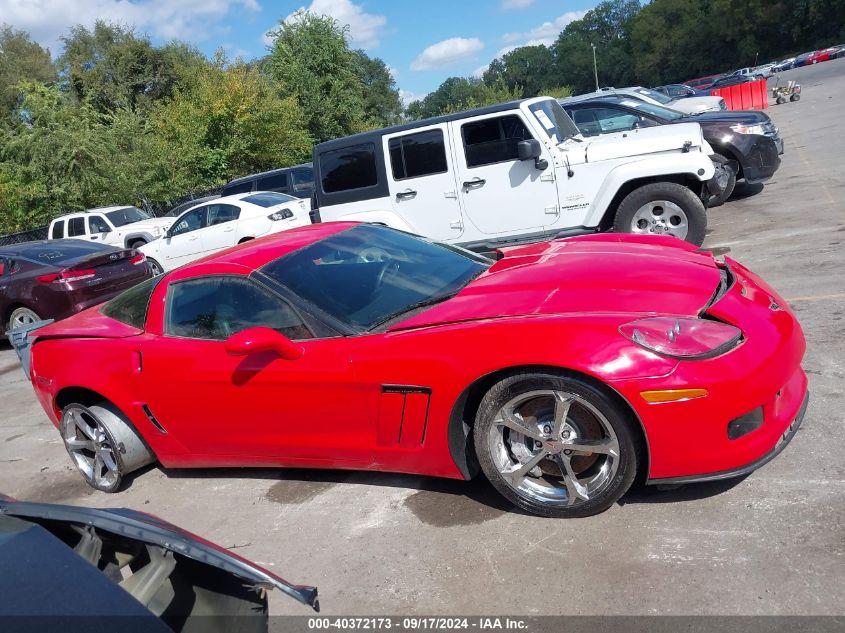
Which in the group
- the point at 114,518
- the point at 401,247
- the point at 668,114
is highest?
the point at 668,114

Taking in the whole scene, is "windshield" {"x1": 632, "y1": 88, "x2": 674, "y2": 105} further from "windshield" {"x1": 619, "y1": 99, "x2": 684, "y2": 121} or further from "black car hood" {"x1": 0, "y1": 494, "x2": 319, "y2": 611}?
"black car hood" {"x1": 0, "y1": 494, "x2": 319, "y2": 611}

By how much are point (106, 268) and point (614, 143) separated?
23.2 ft

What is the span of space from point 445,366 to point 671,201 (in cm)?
570

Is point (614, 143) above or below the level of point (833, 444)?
above

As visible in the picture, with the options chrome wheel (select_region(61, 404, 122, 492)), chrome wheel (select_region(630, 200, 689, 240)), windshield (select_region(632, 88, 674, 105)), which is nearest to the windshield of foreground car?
chrome wheel (select_region(61, 404, 122, 492))

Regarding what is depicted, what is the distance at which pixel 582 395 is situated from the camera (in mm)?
3195

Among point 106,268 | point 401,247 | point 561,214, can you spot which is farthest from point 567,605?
point 106,268

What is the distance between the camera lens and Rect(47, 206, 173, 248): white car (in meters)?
18.5

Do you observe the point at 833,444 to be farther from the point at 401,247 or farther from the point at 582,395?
the point at 401,247

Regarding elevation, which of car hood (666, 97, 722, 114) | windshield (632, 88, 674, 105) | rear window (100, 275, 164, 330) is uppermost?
windshield (632, 88, 674, 105)

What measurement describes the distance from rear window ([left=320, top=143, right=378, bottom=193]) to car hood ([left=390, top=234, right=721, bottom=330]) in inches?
199

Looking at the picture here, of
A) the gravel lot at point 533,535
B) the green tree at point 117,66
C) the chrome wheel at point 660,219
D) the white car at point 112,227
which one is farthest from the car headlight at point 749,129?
the green tree at point 117,66

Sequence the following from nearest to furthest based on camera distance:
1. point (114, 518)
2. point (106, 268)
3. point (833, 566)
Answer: point (114, 518)
point (833, 566)
point (106, 268)

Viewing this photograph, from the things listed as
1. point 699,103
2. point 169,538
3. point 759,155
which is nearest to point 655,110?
point 759,155
